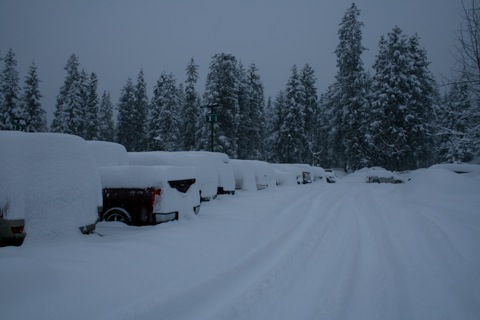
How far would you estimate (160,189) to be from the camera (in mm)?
7219

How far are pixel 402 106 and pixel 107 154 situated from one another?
1518 inches

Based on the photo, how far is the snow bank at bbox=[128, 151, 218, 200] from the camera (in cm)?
1051

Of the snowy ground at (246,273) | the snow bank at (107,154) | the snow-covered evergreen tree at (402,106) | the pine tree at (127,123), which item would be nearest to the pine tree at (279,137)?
the snow-covered evergreen tree at (402,106)

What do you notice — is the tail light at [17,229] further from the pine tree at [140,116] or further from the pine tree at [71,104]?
the pine tree at [140,116]

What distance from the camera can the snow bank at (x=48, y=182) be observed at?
4.80 m

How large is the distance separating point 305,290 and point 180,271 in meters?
1.86

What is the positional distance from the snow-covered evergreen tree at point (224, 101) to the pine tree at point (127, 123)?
1966cm

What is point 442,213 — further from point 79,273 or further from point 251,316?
point 79,273

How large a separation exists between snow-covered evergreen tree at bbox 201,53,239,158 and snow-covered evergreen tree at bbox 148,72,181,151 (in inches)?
351

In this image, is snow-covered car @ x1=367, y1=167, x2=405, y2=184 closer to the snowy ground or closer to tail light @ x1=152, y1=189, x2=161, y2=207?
the snowy ground

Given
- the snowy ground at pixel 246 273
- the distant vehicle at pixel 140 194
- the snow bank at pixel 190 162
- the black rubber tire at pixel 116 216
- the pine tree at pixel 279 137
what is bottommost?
the snowy ground at pixel 246 273

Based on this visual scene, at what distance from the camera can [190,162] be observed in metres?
11.4

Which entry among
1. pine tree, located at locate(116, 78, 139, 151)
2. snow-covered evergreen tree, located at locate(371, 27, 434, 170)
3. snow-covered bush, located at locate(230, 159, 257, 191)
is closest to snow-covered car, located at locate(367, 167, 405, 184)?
snow-covered evergreen tree, located at locate(371, 27, 434, 170)

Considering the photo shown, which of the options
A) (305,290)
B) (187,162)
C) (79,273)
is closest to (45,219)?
(79,273)
